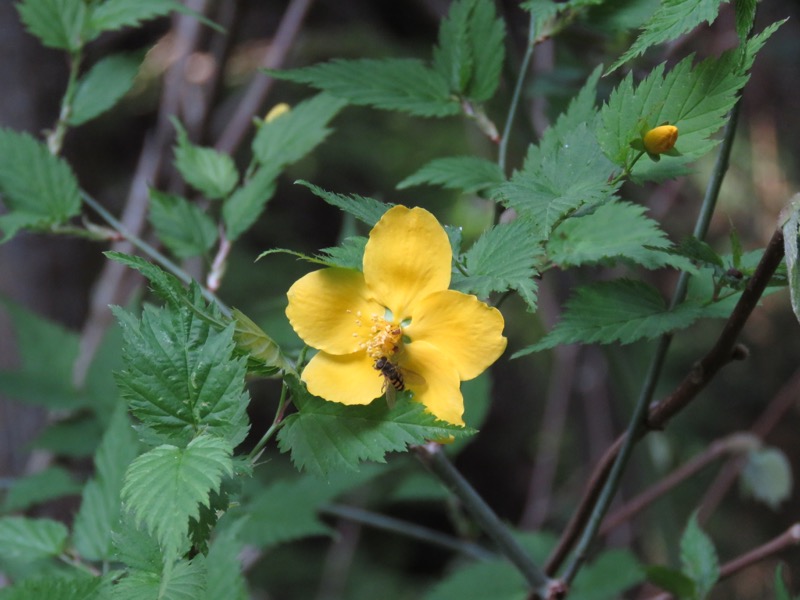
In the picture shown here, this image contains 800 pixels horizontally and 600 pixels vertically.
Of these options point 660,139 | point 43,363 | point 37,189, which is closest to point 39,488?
point 43,363

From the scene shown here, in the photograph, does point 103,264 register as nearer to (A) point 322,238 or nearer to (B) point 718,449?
(A) point 322,238

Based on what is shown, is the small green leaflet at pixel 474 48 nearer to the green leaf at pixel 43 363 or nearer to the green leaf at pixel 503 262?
the green leaf at pixel 503 262

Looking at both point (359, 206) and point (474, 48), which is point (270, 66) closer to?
point (474, 48)

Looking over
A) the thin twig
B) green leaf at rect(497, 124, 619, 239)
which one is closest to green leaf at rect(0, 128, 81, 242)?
green leaf at rect(497, 124, 619, 239)

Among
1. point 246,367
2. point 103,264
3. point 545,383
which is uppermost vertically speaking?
point 246,367

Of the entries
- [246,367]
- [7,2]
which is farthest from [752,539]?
[7,2]

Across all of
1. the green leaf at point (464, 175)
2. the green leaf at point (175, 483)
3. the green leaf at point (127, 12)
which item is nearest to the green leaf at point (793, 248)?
the green leaf at point (464, 175)
